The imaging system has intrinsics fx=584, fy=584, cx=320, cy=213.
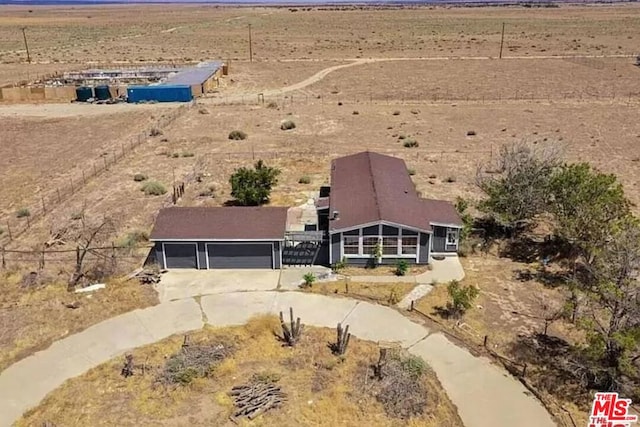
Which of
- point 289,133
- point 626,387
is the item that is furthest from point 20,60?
point 626,387

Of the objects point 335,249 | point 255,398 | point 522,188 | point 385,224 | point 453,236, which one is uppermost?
point 522,188

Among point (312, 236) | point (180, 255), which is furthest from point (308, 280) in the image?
point (180, 255)

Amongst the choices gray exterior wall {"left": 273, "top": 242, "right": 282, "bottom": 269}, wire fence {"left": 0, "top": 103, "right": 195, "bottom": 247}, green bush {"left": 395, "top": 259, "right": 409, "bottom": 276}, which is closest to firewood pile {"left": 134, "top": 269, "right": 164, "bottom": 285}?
gray exterior wall {"left": 273, "top": 242, "right": 282, "bottom": 269}

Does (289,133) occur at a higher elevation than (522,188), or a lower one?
lower

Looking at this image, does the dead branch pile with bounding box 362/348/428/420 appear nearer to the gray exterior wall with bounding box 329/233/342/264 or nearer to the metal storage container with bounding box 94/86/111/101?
the gray exterior wall with bounding box 329/233/342/264

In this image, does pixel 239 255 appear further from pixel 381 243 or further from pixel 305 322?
pixel 381 243

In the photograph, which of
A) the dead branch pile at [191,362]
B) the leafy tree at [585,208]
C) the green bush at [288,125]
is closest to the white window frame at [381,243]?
the leafy tree at [585,208]

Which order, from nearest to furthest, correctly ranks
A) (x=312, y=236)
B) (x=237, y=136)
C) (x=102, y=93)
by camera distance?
(x=312, y=236), (x=237, y=136), (x=102, y=93)
